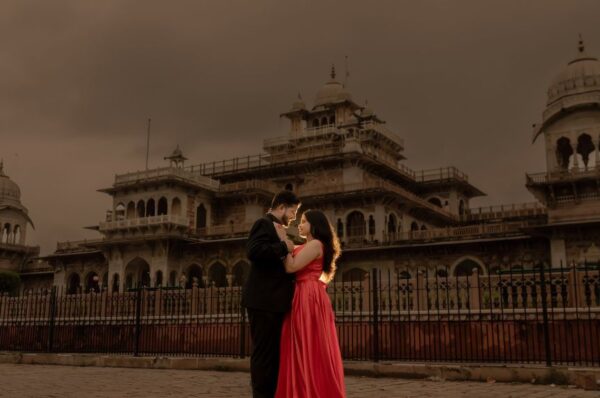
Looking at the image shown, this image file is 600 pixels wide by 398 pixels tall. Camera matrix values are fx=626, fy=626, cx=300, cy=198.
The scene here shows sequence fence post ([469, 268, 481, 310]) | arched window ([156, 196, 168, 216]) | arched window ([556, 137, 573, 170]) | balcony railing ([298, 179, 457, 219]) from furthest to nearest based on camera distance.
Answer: arched window ([156, 196, 168, 216])
balcony railing ([298, 179, 457, 219])
arched window ([556, 137, 573, 170])
fence post ([469, 268, 481, 310])

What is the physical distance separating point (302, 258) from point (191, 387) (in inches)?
167

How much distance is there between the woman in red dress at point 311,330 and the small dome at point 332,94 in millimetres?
37547

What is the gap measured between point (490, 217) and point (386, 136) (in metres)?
8.61

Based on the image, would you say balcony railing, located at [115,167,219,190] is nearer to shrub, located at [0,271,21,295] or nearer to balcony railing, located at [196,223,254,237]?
balcony railing, located at [196,223,254,237]

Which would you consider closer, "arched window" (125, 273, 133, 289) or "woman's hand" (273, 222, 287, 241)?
"woman's hand" (273, 222, 287, 241)

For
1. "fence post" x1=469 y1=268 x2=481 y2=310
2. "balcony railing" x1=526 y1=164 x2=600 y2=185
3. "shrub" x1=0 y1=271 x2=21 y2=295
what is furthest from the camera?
"shrub" x1=0 y1=271 x2=21 y2=295

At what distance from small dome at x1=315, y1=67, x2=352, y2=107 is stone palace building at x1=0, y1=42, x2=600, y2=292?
0.10 meters

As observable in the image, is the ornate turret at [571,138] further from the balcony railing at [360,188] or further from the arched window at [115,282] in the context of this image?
the arched window at [115,282]

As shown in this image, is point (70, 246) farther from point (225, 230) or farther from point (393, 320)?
point (393, 320)

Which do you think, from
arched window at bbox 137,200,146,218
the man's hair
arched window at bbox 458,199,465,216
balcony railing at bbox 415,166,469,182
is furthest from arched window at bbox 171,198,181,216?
the man's hair

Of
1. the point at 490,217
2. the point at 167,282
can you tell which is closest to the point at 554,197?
the point at 490,217

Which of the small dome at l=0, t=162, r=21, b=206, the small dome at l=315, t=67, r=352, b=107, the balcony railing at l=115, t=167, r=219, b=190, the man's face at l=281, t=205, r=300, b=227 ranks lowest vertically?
the man's face at l=281, t=205, r=300, b=227

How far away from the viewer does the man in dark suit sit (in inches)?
185

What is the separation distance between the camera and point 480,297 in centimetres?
1194
